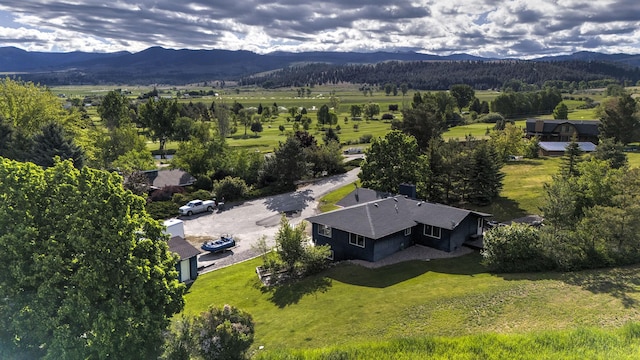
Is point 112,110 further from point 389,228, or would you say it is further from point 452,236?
point 452,236

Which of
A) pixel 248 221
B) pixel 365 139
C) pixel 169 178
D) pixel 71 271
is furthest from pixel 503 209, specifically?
pixel 365 139

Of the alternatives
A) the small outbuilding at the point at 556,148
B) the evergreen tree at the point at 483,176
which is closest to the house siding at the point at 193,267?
the evergreen tree at the point at 483,176

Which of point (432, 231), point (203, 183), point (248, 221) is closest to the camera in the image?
point (432, 231)

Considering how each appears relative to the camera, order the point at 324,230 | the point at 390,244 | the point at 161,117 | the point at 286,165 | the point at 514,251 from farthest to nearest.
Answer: the point at 161,117 < the point at 286,165 < the point at 324,230 < the point at 390,244 < the point at 514,251

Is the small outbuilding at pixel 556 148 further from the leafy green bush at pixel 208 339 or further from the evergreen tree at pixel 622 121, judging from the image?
the leafy green bush at pixel 208 339

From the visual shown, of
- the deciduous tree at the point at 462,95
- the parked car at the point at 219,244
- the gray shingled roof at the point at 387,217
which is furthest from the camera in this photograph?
the deciduous tree at the point at 462,95
